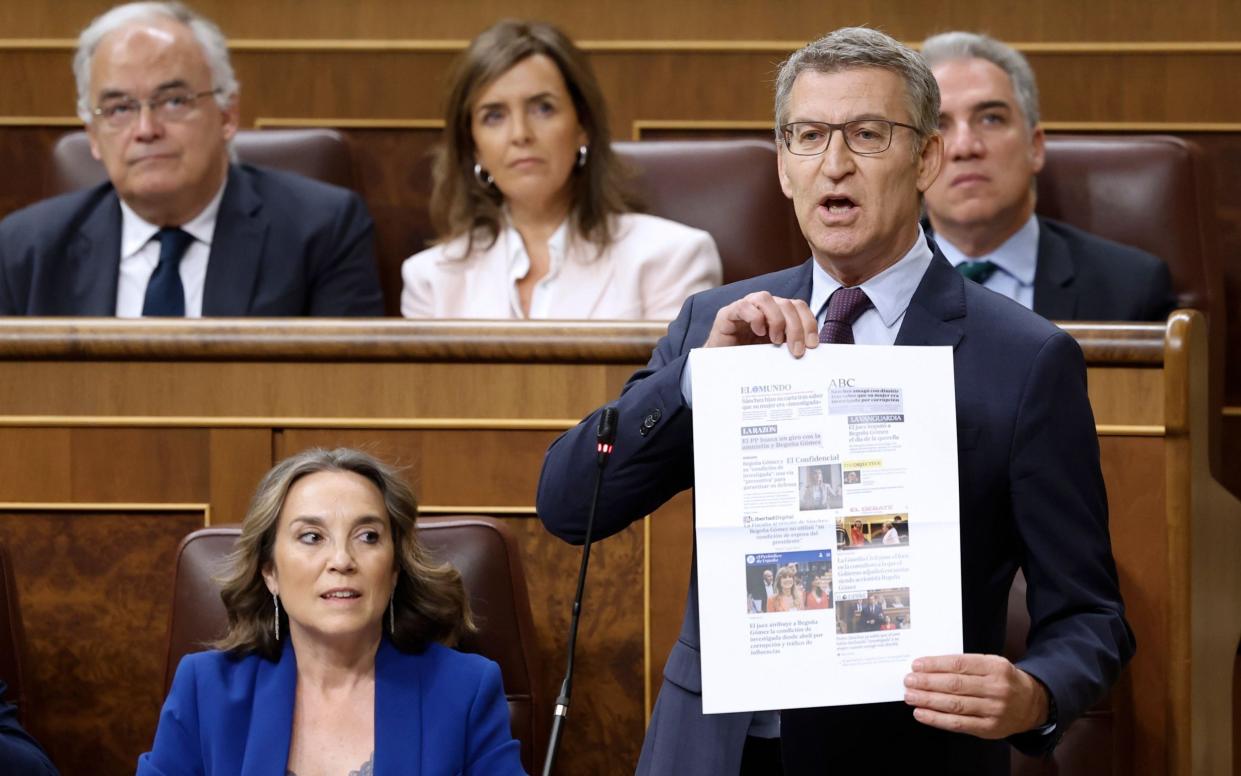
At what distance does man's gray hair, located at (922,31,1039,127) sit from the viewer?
105 inches

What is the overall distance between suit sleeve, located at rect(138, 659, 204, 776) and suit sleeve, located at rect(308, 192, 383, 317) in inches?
39.3

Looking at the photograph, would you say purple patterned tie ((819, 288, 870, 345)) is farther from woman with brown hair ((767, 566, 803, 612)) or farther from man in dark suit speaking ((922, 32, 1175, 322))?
man in dark suit speaking ((922, 32, 1175, 322))

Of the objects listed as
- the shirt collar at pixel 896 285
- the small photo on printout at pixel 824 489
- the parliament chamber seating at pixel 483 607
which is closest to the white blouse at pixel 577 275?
the parliament chamber seating at pixel 483 607

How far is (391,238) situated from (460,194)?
17.1 inches

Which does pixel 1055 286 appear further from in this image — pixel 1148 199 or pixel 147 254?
pixel 147 254

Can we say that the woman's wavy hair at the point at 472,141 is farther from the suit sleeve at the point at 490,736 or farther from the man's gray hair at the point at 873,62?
the man's gray hair at the point at 873,62

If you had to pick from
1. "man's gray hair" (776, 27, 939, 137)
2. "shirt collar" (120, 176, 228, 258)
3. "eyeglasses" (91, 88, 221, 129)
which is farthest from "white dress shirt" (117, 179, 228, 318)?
"man's gray hair" (776, 27, 939, 137)

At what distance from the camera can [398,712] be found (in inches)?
65.7

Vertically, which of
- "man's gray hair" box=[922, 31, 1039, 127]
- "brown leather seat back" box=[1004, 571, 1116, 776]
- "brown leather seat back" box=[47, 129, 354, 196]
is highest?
"man's gray hair" box=[922, 31, 1039, 127]

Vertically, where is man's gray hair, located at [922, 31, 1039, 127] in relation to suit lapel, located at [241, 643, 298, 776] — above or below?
above

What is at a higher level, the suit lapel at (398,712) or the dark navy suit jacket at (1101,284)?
the dark navy suit jacket at (1101,284)

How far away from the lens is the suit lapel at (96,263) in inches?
102

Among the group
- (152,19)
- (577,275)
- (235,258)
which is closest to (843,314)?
(577,275)

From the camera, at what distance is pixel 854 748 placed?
4.06 ft
